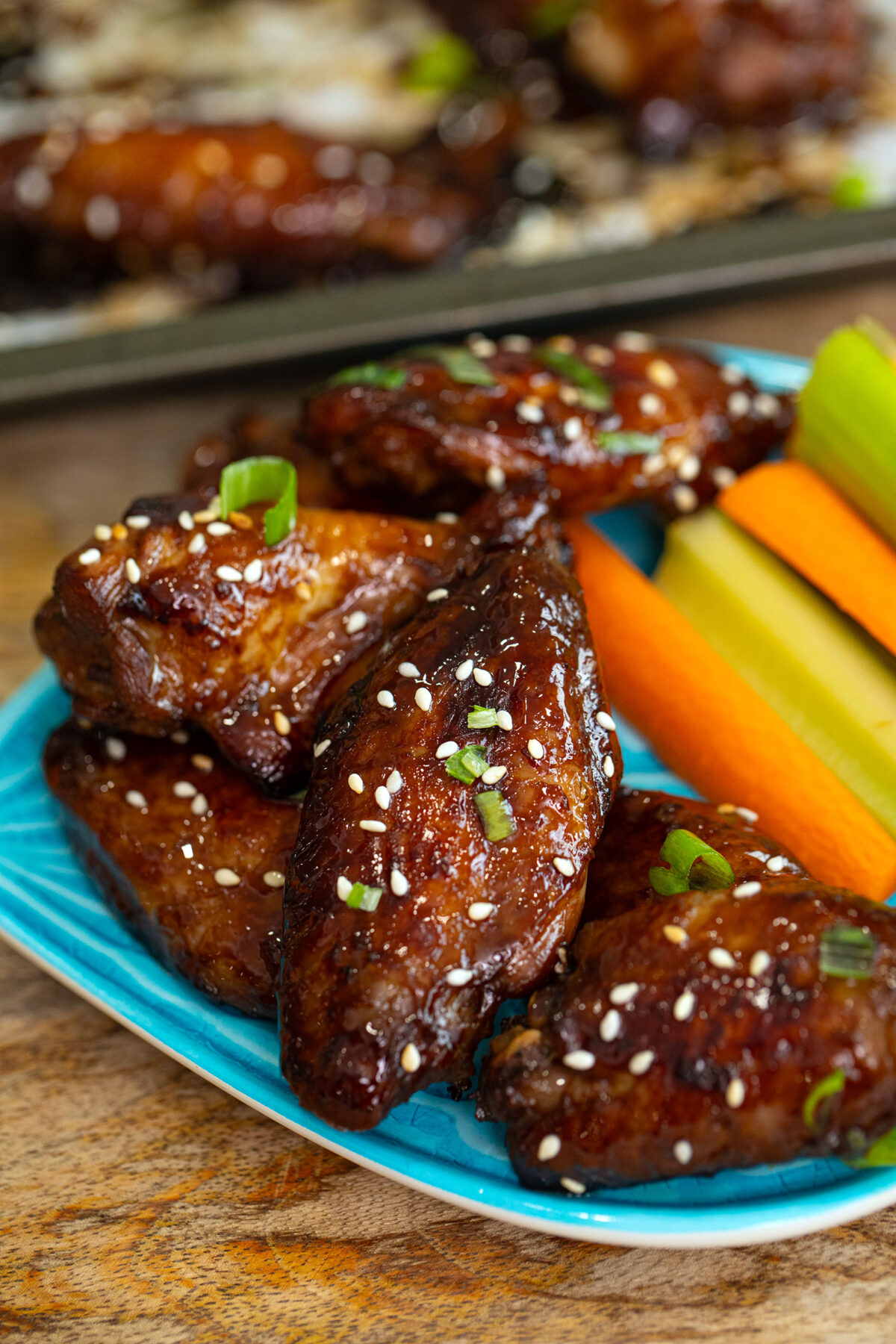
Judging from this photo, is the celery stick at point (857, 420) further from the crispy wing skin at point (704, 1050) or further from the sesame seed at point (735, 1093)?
the sesame seed at point (735, 1093)

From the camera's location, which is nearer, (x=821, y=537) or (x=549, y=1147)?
(x=549, y=1147)

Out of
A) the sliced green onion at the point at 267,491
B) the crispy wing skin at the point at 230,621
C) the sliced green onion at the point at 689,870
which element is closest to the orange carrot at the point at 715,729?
the sliced green onion at the point at 689,870

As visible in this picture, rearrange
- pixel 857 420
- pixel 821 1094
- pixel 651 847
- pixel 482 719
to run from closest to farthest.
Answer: pixel 821 1094
pixel 482 719
pixel 651 847
pixel 857 420

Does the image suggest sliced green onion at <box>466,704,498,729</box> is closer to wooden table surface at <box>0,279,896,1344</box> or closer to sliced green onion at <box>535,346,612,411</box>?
wooden table surface at <box>0,279,896,1344</box>

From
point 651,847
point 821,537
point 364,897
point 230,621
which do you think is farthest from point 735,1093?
point 821,537

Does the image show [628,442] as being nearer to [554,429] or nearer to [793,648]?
[554,429]

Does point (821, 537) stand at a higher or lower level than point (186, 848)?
higher

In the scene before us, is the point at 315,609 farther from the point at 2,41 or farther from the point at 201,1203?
the point at 2,41
